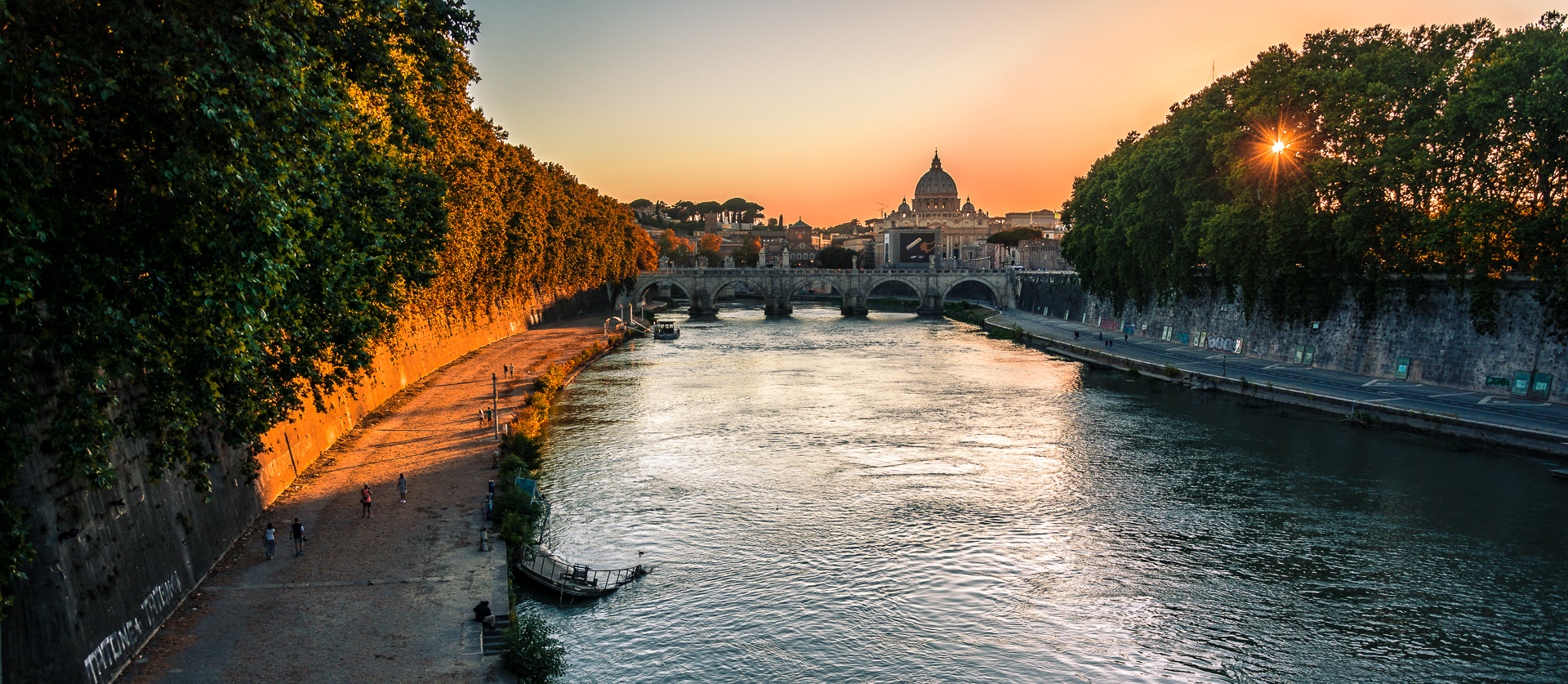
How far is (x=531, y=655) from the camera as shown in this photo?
46.4 feet

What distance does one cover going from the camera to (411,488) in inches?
922

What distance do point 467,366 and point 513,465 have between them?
76.6ft

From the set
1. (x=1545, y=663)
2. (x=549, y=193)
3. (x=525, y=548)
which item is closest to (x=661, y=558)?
(x=525, y=548)

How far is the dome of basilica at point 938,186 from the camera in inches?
7702

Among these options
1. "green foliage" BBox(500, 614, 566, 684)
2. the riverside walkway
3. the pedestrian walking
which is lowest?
"green foliage" BBox(500, 614, 566, 684)

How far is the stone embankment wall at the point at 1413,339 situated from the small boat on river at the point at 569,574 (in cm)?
3249

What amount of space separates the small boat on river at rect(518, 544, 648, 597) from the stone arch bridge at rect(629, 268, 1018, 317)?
7927 centimetres

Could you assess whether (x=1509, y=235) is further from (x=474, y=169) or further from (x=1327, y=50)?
(x=474, y=169)

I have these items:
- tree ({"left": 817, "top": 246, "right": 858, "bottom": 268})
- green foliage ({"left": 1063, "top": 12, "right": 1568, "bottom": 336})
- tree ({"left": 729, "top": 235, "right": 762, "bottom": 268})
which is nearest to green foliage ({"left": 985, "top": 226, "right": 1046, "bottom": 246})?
tree ({"left": 817, "top": 246, "right": 858, "bottom": 268})

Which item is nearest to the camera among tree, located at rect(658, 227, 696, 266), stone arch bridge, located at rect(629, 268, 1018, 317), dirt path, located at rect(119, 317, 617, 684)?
dirt path, located at rect(119, 317, 617, 684)

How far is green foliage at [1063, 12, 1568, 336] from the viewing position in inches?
1208

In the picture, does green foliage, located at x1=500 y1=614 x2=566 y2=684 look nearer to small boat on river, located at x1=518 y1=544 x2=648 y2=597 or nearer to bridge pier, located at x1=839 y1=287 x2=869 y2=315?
small boat on river, located at x1=518 y1=544 x2=648 y2=597

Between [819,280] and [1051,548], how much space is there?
79.2 m

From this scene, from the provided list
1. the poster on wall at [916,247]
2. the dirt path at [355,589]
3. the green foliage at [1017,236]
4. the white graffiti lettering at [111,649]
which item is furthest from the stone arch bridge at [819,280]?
the white graffiti lettering at [111,649]
